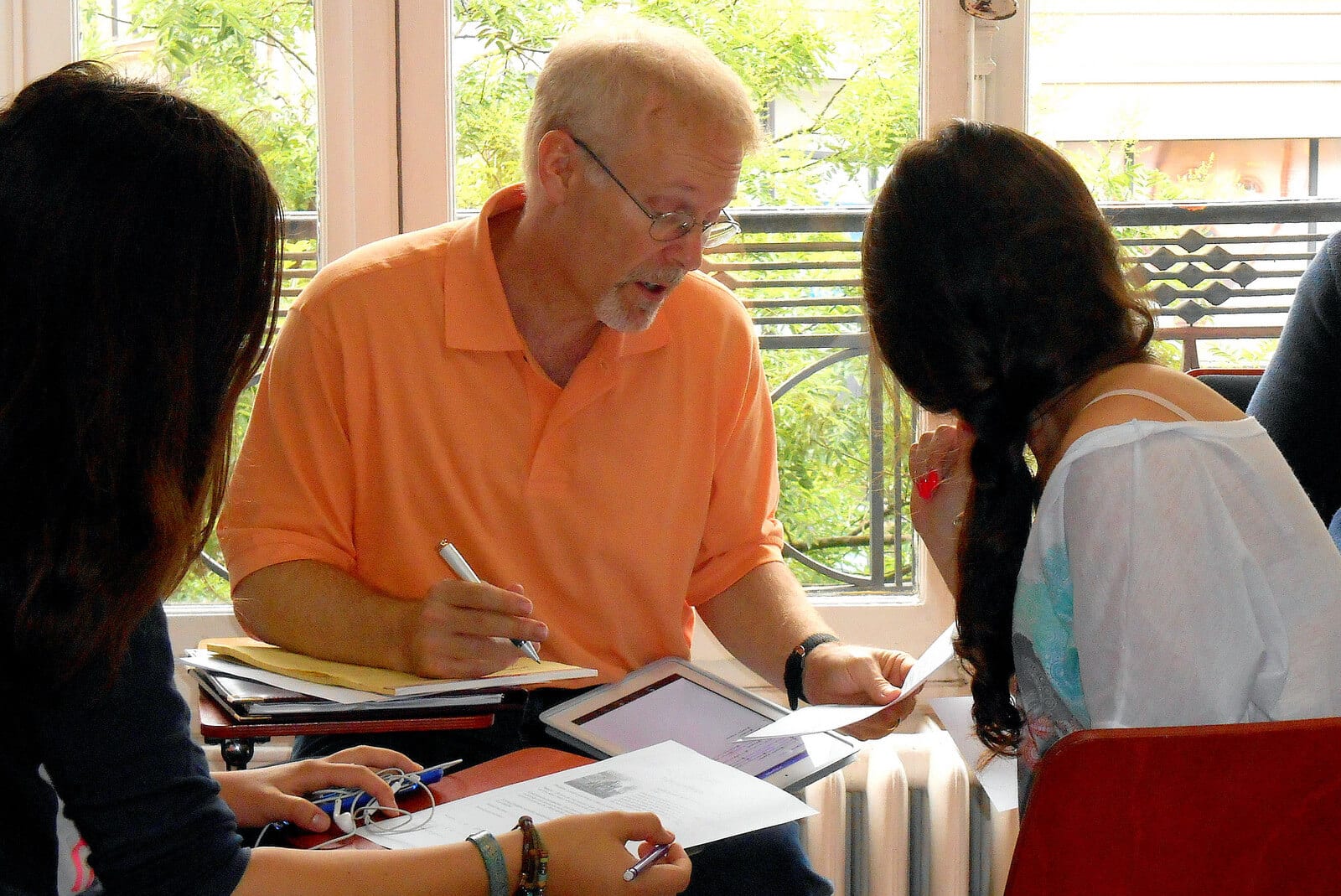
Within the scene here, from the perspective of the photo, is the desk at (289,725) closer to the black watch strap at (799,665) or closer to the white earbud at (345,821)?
the white earbud at (345,821)

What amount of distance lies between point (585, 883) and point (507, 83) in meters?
1.51

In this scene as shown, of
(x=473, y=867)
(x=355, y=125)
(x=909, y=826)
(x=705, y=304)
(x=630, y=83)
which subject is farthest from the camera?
(x=355, y=125)

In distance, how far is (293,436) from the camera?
59.9 inches

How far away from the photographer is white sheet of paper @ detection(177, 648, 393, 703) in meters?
1.19

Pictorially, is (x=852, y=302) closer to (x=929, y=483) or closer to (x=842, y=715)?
(x=929, y=483)

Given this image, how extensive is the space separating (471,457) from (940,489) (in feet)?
1.89

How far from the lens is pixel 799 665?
1.54 metres

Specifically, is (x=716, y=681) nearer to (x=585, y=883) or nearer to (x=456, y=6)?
(x=585, y=883)

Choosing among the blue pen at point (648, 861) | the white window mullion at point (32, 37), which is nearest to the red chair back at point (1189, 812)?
the blue pen at point (648, 861)

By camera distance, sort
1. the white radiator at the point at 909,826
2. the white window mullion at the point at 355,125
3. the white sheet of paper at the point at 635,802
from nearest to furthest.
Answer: the white sheet of paper at the point at 635,802 < the white radiator at the point at 909,826 < the white window mullion at the point at 355,125

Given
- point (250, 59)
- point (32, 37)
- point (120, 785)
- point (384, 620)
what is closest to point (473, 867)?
point (120, 785)

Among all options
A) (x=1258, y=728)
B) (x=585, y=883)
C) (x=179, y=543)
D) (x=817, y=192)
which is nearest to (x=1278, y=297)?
(x=817, y=192)

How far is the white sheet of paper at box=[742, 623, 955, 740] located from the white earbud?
1.24ft

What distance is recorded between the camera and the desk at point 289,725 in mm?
1145
